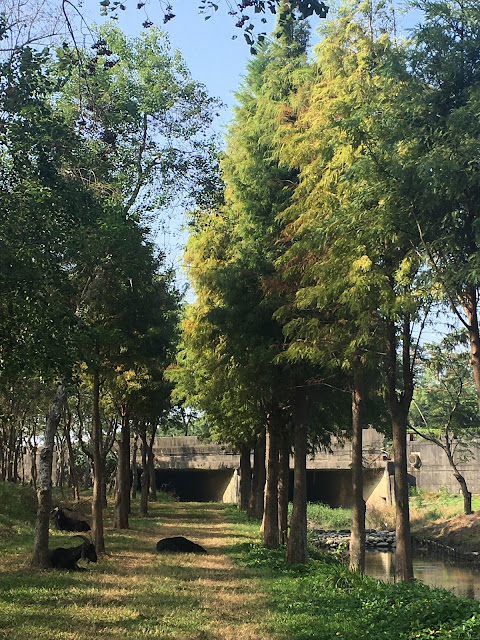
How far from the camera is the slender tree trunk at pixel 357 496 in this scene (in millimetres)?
14453

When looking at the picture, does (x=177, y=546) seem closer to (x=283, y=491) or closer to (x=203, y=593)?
(x=283, y=491)

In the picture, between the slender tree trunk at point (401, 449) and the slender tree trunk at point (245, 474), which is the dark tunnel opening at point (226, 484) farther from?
the slender tree trunk at point (401, 449)

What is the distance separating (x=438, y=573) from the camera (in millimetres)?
24375

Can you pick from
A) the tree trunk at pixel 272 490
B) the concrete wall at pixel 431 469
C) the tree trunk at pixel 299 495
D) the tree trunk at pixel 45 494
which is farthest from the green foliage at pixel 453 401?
the tree trunk at pixel 45 494

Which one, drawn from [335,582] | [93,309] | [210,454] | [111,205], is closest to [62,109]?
[111,205]

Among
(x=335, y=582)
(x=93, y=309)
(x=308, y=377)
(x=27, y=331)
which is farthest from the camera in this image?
(x=93, y=309)

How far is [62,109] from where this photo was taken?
1578 centimetres

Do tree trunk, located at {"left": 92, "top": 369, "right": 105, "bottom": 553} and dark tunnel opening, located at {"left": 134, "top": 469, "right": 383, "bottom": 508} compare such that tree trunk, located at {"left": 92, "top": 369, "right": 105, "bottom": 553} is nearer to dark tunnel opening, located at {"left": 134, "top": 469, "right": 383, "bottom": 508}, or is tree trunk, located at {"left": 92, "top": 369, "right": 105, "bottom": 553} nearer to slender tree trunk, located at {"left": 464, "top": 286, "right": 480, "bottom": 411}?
slender tree trunk, located at {"left": 464, "top": 286, "right": 480, "bottom": 411}

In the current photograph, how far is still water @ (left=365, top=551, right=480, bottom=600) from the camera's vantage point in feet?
69.2

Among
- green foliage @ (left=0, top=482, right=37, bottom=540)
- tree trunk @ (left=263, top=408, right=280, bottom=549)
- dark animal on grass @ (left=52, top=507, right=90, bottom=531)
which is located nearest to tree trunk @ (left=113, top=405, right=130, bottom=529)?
dark animal on grass @ (left=52, top=507, right=90, bottom=531)

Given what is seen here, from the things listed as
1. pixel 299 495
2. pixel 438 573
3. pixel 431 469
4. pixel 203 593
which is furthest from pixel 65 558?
pixel 431 469

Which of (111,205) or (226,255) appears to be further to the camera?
(226,255)

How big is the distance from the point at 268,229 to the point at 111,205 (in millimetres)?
3562

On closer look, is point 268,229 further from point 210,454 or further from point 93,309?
point 210,454
